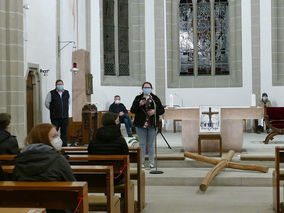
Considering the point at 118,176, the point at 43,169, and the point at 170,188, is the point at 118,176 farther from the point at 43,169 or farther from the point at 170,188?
the point at 170,188

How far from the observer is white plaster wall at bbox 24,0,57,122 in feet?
31.7

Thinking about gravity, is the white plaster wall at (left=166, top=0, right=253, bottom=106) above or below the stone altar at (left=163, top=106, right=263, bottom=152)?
above

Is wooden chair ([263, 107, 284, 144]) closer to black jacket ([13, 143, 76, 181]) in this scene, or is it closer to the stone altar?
the stone altar

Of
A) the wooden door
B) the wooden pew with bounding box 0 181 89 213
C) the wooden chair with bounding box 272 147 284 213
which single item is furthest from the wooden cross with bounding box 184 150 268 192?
the wooden door

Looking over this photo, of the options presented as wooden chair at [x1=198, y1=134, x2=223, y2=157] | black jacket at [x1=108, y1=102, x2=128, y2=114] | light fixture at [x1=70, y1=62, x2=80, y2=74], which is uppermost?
light fixture at [x1=70, y1=62, x2=80, y2=74]

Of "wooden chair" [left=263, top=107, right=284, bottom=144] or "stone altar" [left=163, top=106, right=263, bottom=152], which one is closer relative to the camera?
"stone altar" [left=163, top=106, right=263, bottom=152]

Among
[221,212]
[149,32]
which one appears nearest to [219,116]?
[221,212]

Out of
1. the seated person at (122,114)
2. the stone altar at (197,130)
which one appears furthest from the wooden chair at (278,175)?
the seated person at (122,114)

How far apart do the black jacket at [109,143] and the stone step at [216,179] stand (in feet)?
7.51

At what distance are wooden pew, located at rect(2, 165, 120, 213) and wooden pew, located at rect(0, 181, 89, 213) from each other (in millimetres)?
816

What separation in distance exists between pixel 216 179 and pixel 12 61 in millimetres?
3906

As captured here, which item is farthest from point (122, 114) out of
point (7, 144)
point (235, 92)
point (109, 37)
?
point (7, 144)

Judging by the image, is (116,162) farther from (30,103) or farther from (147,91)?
(30,103)

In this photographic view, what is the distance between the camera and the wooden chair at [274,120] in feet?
34.0
